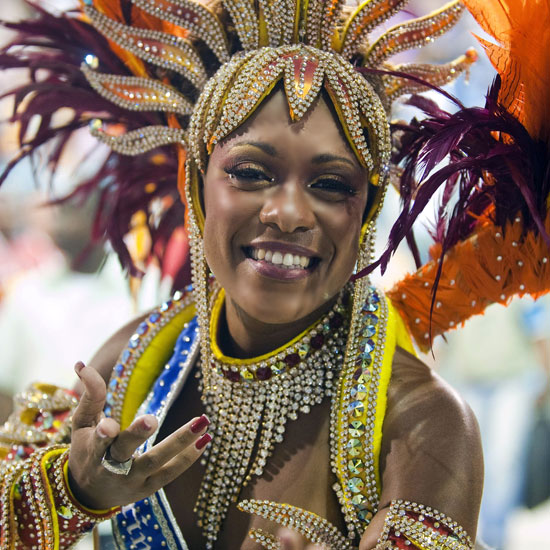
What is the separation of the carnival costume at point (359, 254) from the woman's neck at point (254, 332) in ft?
0.09

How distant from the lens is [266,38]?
135 centimetres

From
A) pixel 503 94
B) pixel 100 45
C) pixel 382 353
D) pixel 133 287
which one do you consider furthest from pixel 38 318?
pixel 503 94

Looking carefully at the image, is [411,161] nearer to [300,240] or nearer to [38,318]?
[300,240]

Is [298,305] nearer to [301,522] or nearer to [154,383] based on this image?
[301,522]

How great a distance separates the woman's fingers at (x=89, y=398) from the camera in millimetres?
1095

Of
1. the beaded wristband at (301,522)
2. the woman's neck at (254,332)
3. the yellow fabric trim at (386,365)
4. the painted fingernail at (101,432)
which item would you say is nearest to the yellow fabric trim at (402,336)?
the yellow fabric trim at (386,365)

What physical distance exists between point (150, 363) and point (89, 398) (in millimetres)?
429

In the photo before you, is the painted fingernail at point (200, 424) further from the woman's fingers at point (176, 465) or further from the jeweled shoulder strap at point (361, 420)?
the jeweled shoulder strap at point (361, 420)

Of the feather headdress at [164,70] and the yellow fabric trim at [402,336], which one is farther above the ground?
the feather headdress at [164,70]

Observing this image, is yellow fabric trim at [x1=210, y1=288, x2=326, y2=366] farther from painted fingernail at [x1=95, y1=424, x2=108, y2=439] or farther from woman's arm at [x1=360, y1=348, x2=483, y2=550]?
painted fingernail at [x1=95, y1=424, x2=108, y2=439]

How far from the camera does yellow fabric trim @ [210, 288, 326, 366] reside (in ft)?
4.37

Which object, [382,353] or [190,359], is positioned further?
[190,359]

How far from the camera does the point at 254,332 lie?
1381 millimetres

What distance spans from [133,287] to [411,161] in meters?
0.90
